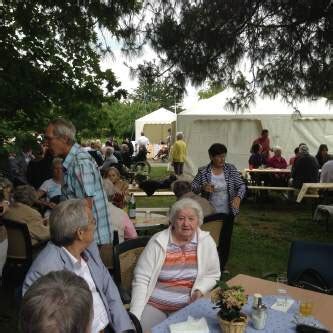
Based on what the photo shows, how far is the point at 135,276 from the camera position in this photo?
3.15 metres

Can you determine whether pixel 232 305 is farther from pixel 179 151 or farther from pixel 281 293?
pixel 179 151

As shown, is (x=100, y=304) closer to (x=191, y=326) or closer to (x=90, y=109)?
(x=191, y=326)

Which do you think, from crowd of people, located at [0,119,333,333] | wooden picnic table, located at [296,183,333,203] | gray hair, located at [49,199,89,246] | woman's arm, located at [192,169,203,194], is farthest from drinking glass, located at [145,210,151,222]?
wooden picnic table, located at [296,183,333,203]

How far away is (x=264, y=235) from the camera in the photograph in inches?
307

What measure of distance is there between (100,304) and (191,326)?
2.14 feet

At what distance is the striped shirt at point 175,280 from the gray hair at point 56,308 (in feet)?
6.14

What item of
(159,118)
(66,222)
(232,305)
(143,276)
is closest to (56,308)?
(232,305)

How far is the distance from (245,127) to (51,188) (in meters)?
10.1

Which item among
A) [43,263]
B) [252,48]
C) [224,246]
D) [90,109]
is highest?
[252,48]

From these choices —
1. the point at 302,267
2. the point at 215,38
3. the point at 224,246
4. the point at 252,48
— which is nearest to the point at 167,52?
the point at 215,38

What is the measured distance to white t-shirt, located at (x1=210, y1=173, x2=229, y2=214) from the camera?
217 inches

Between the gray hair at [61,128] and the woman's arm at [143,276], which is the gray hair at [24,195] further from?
the woman's arm at [143,276]

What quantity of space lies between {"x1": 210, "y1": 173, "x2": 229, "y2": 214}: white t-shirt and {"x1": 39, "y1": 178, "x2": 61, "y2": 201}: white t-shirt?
2299 mm

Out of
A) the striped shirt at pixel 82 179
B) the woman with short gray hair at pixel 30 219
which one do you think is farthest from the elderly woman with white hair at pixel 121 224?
the striped shirt at pixel 82 179
